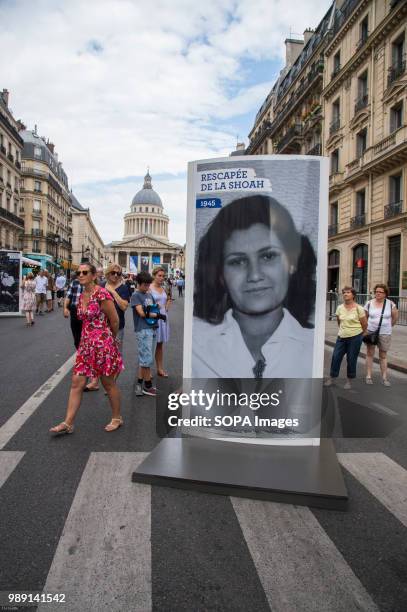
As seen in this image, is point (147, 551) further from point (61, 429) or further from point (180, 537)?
point (61, 429)

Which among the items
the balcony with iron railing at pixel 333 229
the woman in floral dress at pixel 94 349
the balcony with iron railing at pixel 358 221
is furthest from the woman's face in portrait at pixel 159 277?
the balcony with iron railing at pixel 333 229

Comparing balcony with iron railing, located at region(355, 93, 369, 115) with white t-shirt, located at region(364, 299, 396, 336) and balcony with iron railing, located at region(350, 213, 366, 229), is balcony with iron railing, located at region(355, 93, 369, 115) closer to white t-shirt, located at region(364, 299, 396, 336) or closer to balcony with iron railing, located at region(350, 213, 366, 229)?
balcony with iron railing, located at region(350, 213, 366, 229)

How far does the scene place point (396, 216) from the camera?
21094mm

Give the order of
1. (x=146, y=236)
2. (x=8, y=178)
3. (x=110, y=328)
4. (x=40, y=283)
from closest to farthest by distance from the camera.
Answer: (x=110, y=328), (x=40, y=283), (x=8, y=178), (x=146, y=236)

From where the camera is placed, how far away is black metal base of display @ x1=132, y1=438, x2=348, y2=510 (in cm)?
315

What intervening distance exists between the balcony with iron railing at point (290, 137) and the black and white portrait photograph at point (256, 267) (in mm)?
31706

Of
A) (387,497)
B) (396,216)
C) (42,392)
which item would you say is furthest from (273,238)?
(396,216)

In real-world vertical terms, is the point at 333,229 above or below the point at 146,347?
above

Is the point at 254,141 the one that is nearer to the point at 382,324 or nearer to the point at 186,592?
the point at 382,324

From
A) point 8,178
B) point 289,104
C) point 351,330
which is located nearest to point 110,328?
point 351,330

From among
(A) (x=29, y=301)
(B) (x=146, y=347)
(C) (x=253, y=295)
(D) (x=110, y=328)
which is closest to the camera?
(C) (x=253, y=295)

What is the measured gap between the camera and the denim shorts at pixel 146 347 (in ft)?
20.2

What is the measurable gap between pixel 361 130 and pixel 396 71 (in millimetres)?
3616

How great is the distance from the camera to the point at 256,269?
12.5 feet
